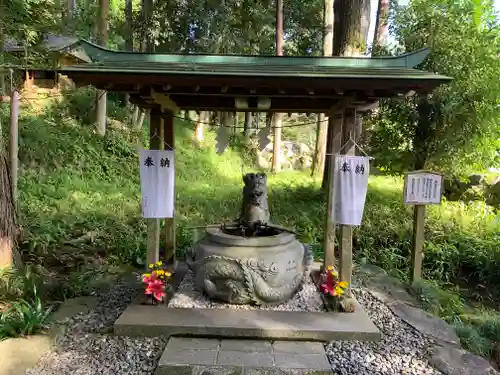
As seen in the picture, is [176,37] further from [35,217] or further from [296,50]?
[35,217]

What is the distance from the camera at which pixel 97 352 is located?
4297 millimetres

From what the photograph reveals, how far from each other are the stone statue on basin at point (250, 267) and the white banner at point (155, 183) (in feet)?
2.66

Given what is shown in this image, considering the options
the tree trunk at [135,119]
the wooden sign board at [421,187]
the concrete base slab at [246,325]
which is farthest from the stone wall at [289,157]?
the concrete base slab at [246,325]

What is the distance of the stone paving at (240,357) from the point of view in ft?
12.7

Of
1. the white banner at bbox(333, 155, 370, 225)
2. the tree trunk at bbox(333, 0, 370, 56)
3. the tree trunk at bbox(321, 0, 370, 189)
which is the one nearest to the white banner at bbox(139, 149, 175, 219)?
the white banner at bbox(333, 155, 370, 225)

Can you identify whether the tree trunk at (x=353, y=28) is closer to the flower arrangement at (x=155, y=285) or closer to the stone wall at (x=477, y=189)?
the stone wall at (x=477, y=189)

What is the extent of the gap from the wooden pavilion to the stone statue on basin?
0.65m

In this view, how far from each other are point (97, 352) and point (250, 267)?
1977mm

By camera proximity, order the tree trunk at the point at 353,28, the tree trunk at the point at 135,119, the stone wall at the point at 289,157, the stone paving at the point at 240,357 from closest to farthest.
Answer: the stone paving at the point at 240,357 < the tree trunk at the point at 353,28 < the tree trunk at the point at 135,119 < the stone wall at the point at 289,157

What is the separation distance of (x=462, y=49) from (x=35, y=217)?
977cm

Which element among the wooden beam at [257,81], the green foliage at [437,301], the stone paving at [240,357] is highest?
the wooden beam at [257,81]

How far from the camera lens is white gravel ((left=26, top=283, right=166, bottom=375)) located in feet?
13.1

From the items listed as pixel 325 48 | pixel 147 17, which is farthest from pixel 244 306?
pixel 147 17

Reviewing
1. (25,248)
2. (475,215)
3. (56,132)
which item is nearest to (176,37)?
(56,132)
